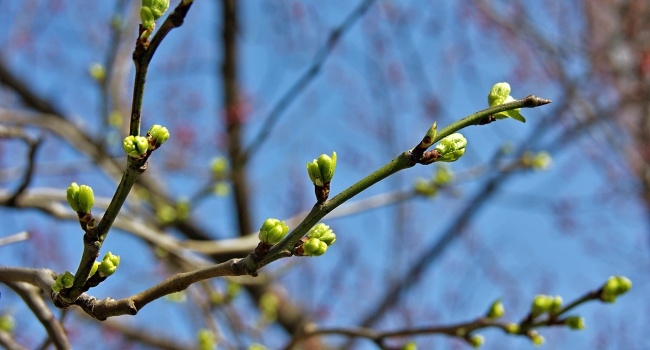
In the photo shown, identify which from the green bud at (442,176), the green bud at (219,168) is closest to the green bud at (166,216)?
the green bud at (219,168)

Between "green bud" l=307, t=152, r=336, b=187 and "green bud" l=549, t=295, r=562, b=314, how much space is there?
82 centimetres

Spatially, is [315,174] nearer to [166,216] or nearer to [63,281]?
[63,281]

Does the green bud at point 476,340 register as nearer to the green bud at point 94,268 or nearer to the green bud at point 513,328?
the green bud at point 513,328

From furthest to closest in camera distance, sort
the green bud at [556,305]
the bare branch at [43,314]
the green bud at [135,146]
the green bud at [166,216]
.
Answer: the green bud at [166,216]
the green bud at [556,305]
the bare branch at [43,314]
the green bud at [135,146]

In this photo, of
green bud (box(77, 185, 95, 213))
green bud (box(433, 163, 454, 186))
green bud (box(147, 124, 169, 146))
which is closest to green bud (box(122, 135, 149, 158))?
green bud (box(147, 124, 169, 146))

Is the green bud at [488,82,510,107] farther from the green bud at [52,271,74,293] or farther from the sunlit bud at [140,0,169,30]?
the green bud at [52,271,74,293]

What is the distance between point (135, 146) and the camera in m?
0.98

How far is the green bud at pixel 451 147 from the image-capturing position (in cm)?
109

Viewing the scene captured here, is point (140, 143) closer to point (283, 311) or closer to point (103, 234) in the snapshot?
point (103, 234)

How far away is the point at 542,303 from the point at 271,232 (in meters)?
0.88

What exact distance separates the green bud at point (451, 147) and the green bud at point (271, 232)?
0.98ft

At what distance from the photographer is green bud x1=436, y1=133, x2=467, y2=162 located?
3.59 feet

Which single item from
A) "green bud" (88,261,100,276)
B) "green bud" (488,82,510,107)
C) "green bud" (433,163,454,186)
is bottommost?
"green bud" (88,261,100,276)

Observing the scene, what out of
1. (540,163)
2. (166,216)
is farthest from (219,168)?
(540,163)
